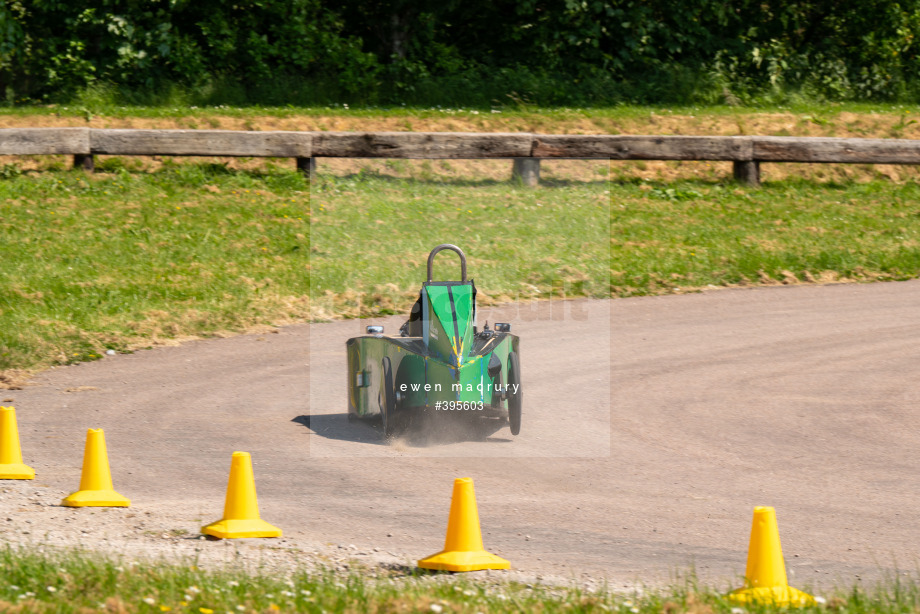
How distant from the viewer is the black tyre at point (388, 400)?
813 centimetres

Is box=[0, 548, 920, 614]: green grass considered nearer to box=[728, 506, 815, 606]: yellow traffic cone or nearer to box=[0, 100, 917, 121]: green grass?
box=[728, 506, 815, 606]: yellow traffic cone

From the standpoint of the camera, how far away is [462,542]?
5758 millimetres

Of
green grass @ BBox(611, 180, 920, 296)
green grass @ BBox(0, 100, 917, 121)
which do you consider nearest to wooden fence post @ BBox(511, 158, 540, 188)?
green grass @ BBox(611, 180, 920, 296)

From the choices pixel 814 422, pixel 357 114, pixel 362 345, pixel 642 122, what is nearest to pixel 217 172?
pixel 357 114

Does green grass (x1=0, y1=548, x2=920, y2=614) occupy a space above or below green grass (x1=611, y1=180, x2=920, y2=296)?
below

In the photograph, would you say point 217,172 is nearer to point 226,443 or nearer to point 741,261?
point 741,261

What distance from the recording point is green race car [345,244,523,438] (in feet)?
26.3

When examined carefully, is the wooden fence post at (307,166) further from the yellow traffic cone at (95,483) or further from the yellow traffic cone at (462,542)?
the yellow traffic cone at (462,542)

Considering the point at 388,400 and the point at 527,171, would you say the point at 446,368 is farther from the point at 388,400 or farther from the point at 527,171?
the point at 527,171

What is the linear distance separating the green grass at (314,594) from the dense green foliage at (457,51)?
2014cm

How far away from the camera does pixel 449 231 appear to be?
16641mm

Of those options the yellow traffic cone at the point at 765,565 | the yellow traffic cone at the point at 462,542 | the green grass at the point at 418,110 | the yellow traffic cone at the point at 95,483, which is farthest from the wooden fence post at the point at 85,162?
the yellow traffic cone at the point at 765,565

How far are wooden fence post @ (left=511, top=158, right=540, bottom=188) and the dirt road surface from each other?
657cm

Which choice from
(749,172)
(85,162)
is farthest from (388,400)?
(749,172)
